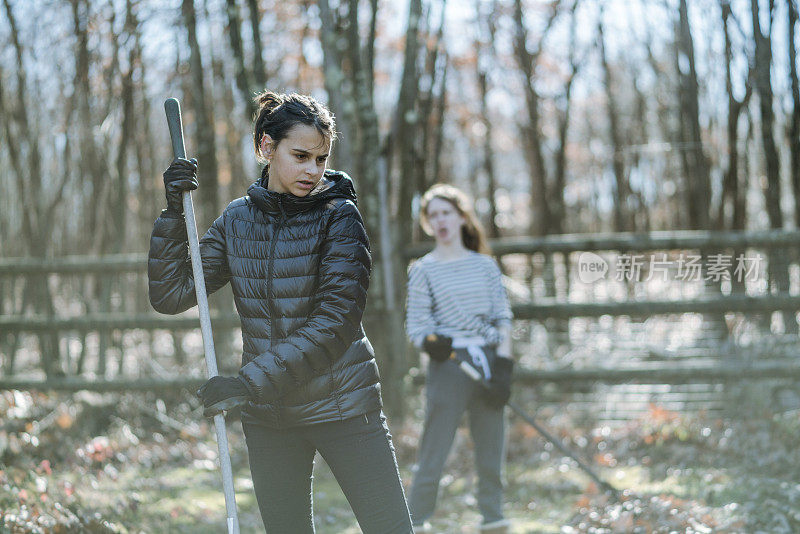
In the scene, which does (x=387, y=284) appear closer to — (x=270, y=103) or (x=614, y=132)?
(x=270, y=103)

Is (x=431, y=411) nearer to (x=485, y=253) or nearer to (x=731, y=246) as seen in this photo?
(x=485, y=253)

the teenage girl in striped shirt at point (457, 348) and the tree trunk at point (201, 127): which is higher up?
the tree trunk at point (201, 127)

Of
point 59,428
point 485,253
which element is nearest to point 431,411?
point 485,253

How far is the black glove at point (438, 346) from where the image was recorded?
4.51 m

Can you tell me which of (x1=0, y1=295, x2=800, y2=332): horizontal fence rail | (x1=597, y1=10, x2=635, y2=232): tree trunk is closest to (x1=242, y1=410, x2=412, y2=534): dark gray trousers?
(x1=0, y1=295, x2=800, y2=332): horizontal fence rail

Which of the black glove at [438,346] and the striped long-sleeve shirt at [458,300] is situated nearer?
the black glove at [438,346]

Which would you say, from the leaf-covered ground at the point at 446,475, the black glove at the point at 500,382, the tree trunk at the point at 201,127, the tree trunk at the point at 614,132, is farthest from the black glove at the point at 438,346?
the tree trunk at the point at 614,132

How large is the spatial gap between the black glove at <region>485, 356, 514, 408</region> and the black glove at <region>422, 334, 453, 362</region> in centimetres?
27

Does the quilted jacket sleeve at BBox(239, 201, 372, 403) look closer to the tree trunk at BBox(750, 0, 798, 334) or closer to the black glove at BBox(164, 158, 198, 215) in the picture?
the black glove at BBox(164, 158, 198, 215)

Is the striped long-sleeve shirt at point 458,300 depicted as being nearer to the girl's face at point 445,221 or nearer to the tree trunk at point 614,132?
the girl's face at point 445,221

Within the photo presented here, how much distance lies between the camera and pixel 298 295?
2.59m

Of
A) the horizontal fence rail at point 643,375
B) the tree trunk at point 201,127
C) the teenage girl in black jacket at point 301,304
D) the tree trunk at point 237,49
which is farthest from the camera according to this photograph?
the tree trunk at point 201,127

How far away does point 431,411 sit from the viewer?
15.1ft

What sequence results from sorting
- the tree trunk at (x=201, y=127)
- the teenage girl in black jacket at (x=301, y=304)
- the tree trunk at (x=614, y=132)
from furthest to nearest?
1. the tree trunk at (x=614, y=132)
2. the tree trunk at (x=201, y=127)
3. the teenage girl in black jacket at (x=301, y=304)
